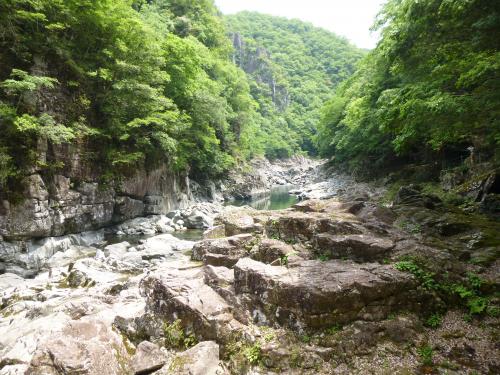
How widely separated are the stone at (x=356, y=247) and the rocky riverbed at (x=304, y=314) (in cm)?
3

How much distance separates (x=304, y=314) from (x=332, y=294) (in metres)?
0.66

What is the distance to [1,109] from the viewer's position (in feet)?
40.3

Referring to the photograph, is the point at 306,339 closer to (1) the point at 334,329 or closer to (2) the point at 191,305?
(1) the point at 334,329

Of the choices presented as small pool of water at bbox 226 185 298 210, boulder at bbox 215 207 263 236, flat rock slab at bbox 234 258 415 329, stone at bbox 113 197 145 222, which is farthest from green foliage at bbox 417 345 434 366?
small pool of water at bbox 226 185 298 210

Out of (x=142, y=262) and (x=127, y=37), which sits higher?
(x=127, y=37)

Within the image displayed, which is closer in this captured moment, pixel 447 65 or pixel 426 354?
pixel 426 354

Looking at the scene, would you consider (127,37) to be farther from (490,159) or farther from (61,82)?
(490,159)

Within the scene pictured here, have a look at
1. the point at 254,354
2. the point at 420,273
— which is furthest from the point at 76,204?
the point at 420,273

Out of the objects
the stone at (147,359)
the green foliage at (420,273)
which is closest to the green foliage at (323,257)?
the green foliage at (420,273)

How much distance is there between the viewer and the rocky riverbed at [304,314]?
5.11 meters

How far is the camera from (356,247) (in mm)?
7527

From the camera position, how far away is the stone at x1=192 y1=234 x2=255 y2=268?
30.6 ft

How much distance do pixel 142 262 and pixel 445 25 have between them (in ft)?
43.3

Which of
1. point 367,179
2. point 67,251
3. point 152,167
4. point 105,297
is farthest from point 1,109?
point 367,179
